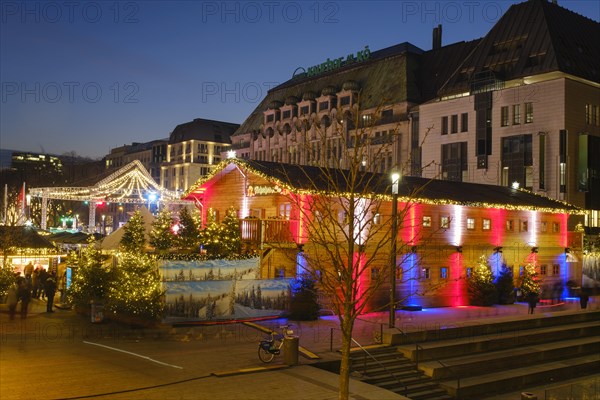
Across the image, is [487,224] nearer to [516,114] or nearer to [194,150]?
[516,114]

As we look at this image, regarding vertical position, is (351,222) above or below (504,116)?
below

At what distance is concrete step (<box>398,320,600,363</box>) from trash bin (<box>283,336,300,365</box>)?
432 centimetres

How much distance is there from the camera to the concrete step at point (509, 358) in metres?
20.0

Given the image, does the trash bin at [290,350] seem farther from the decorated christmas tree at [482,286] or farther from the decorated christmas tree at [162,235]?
the decorated christmas tree at [482,286]

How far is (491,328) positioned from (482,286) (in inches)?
356

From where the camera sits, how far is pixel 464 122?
187 feet

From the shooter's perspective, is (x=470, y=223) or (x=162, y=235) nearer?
(x=162, y=235)

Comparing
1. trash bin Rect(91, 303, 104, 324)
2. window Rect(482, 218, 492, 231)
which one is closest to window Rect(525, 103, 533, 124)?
window Rect(482, 218, 492, 231)

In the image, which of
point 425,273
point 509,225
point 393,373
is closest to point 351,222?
point 393,373

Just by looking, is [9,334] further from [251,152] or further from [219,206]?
[251,152]

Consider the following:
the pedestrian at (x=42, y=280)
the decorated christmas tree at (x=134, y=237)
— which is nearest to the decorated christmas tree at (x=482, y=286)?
the decorated christmas tree at (x=134, y=237)

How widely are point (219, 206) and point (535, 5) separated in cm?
3933

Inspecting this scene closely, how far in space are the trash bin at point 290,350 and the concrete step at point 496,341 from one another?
4.32 metres

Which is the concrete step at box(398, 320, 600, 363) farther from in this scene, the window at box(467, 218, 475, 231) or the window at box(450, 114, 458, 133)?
the window at box(450, 114, 458, 133)
